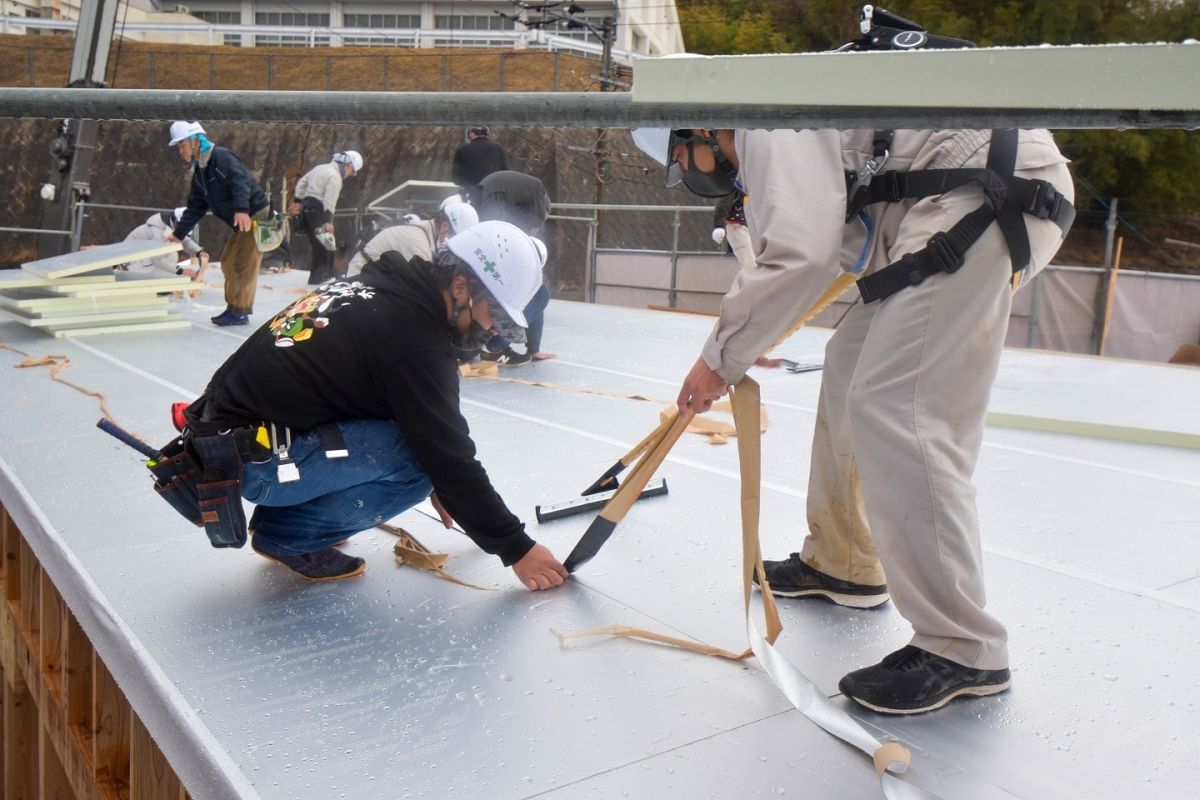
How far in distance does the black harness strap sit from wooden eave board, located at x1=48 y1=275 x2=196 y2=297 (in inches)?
263

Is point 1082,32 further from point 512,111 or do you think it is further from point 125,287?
point 512,111

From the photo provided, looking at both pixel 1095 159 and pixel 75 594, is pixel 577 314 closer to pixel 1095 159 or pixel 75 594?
pixel 75 594

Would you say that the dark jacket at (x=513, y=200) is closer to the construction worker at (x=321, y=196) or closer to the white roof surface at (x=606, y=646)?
the white roof surface at (x=606, y=646)

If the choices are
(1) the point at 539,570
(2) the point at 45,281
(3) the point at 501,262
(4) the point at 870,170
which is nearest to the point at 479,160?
(2) the point at 45,281

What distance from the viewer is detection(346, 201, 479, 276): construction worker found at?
456 cm

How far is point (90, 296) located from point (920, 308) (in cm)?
673

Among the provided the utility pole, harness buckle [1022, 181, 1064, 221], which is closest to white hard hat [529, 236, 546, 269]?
harness buckle [1022, 181, 1064, 221]

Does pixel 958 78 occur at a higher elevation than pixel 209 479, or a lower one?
higher

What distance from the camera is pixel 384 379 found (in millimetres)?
2518

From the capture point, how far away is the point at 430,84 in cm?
3266

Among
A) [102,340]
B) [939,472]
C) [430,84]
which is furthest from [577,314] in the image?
[430,84]

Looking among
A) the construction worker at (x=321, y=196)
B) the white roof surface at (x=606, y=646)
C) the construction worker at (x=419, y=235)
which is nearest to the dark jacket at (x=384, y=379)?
the white roof surface at (x=606, y=646)

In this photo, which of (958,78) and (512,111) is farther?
(512,111)

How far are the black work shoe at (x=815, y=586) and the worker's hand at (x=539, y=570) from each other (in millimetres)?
524
